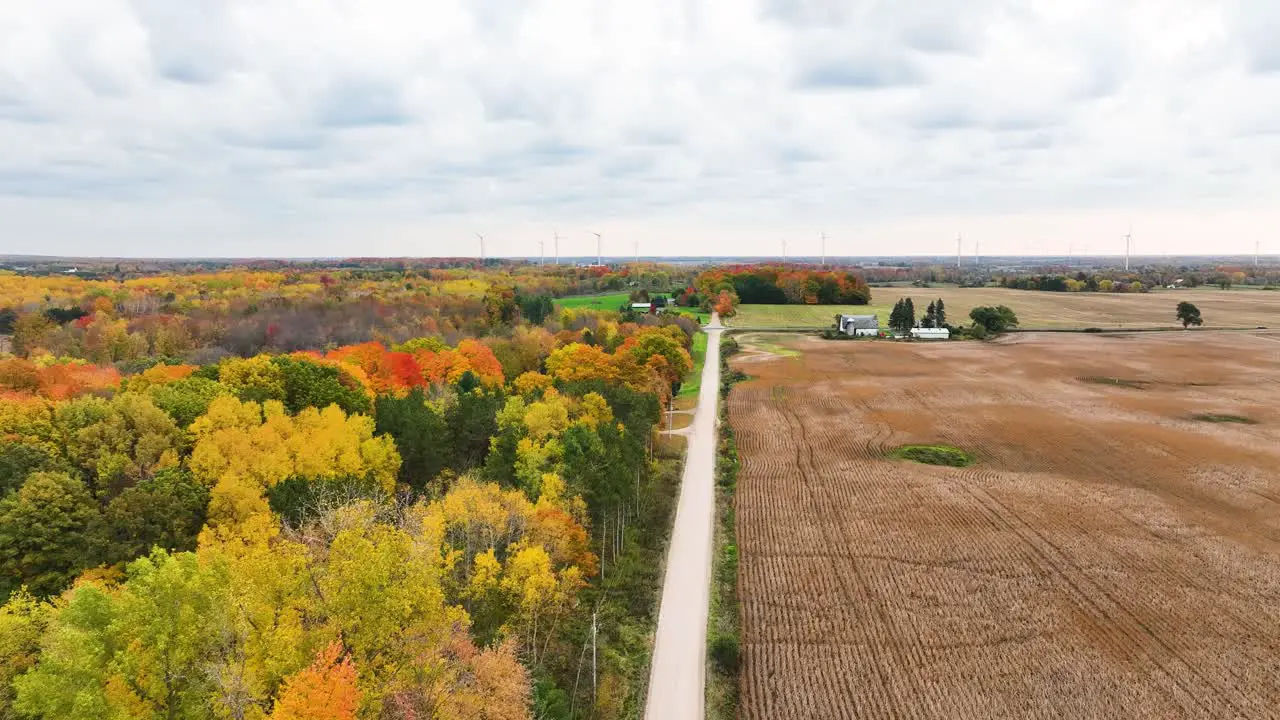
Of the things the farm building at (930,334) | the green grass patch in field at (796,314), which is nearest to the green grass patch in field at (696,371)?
the green grass patch in field at (796,314)

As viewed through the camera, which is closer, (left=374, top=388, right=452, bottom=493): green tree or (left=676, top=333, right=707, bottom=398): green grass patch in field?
(left=374, top=388, right=452, bottom=493): green tree

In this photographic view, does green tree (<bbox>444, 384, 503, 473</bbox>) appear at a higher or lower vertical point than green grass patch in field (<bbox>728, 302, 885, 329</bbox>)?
lower

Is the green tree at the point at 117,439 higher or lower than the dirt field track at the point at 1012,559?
higher

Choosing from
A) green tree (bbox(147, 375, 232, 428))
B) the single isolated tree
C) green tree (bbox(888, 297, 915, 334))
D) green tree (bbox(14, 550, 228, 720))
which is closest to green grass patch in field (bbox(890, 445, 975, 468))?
green tree (bbox(14, 550, 228, 720))

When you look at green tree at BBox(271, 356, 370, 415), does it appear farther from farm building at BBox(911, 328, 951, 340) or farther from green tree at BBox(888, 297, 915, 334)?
green tree at BBox(888, 297, 915, 334)

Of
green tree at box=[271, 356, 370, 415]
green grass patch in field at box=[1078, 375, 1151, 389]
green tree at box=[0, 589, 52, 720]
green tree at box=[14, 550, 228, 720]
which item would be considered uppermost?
A: green tree at box=[271, 356, 370, 415]

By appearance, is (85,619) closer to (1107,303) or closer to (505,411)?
(505,411)

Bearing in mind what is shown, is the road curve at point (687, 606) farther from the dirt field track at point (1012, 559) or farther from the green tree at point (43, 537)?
the green tree at point (43, 537)

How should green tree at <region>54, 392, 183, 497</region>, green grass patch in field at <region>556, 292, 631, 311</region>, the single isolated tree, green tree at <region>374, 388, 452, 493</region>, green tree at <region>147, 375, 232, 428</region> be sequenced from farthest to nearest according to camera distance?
green grass patch in field at <region>556, 292, 631, 311</region>, the single isolated tree, green tree at <region>374, 388, 452, 493</region>, green tree at <region>147, 375, 232, 428</region>, green tree at <region>54, 392, 183, 497</region>
